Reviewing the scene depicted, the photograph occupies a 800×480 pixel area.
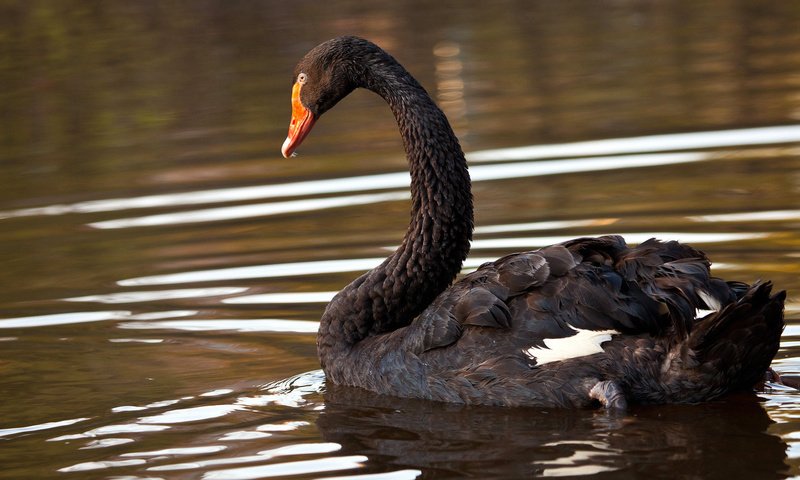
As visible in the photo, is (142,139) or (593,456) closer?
(593,456)

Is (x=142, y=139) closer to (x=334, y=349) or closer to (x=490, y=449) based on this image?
(x=334, y=349)

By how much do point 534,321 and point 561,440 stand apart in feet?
1.79

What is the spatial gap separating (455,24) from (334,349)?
13.1 m

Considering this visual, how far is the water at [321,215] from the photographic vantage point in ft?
18.5

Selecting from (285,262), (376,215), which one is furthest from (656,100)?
(285,262)

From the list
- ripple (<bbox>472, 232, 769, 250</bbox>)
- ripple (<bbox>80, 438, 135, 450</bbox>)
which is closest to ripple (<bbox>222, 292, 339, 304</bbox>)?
ripple (<bbox>472, 232, 769, 250</bbox>)

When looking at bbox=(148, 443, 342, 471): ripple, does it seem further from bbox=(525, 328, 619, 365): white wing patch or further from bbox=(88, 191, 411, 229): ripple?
bbox=(88, 191, 411, 229): ripple

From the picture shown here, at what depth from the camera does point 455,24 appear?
1925 cm

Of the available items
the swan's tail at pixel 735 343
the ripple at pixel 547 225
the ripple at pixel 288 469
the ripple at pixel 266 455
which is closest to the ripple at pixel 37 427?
the ripple at pixel 266 455

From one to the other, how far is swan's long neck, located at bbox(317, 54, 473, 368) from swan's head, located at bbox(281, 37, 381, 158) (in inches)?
13.5

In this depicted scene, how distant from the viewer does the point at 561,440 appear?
5.50 metres

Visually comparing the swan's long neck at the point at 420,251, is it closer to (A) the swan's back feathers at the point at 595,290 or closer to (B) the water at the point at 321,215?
(B) the water at the point at 321,215

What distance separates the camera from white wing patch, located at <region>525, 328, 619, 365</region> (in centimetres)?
566

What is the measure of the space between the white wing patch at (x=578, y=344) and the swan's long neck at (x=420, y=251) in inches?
42.8
